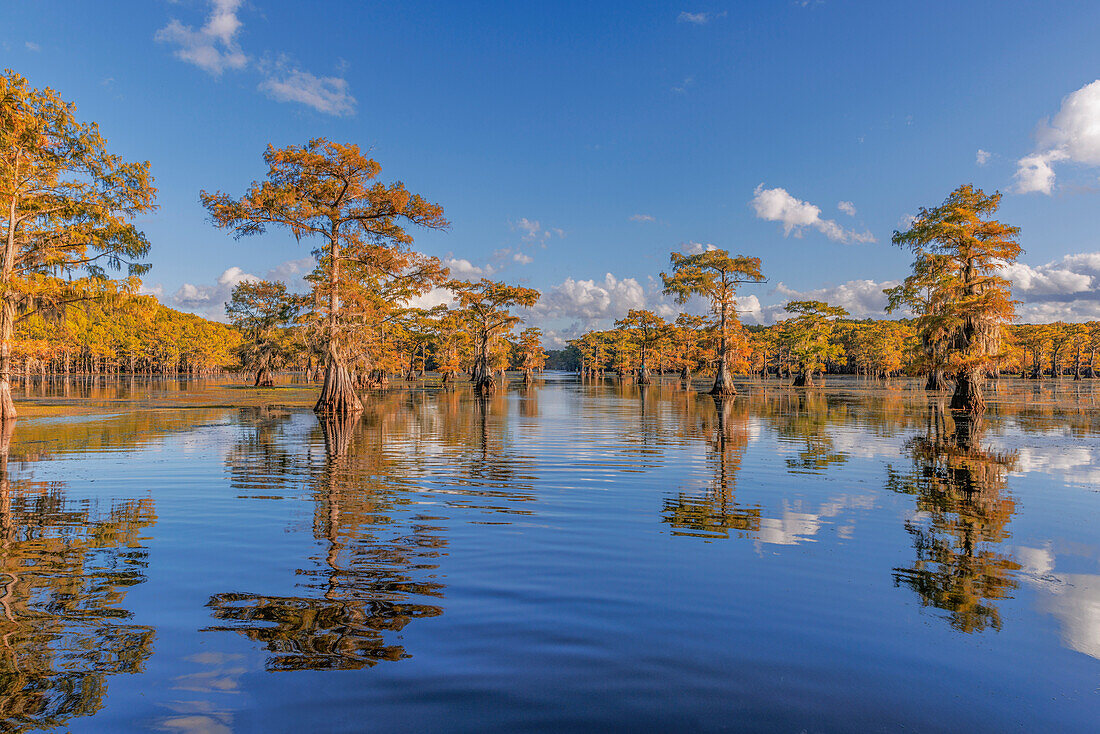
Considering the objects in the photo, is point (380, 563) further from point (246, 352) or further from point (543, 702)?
point (246, 352)

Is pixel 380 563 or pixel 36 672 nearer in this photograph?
pixel 36 672

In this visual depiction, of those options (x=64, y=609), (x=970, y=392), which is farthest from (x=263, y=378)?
(x=970, y=392)

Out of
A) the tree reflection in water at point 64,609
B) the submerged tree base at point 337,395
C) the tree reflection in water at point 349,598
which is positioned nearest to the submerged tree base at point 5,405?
the submerged tree base at point 337,395

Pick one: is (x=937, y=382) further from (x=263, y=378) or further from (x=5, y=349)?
(x=263, y=378)

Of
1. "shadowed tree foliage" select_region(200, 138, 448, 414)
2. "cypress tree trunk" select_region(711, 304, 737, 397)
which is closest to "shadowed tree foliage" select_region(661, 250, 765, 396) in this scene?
"cypress tree trunk" select_region(711, 304, 737, 397)

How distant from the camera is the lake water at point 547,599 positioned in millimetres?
3225

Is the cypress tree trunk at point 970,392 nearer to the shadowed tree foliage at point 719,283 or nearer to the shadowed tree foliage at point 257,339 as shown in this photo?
the shadowed tree foliage at point 719,283

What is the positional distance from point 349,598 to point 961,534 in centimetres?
754

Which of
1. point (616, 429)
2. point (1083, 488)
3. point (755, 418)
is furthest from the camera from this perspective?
point (755, 418)

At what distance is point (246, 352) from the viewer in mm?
60844

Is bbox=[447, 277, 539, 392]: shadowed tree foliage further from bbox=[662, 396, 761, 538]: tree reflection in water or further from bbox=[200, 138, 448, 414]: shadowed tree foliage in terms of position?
bbox=[662, 396, 761, 538]: tree reflection in water

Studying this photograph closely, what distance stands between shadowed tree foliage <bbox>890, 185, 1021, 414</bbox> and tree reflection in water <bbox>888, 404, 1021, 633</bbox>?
52.4ft

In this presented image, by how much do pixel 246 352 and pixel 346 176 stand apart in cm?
4447

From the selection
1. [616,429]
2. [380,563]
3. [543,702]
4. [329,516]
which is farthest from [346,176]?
[543,702]
